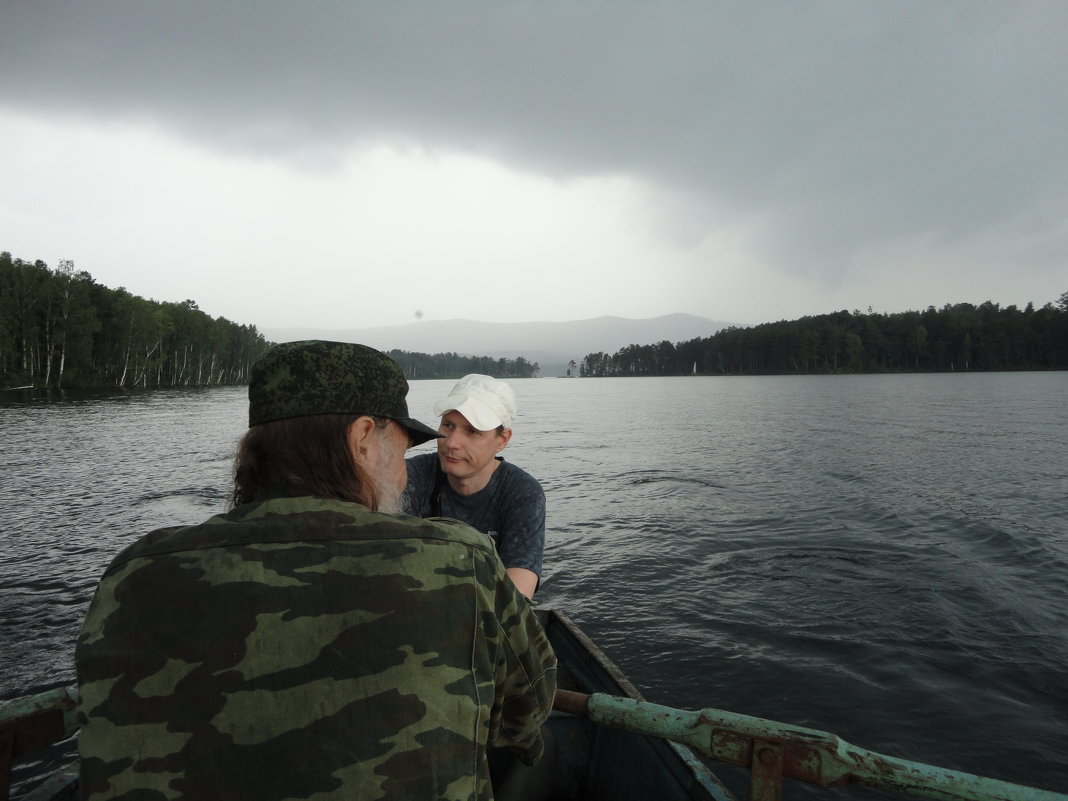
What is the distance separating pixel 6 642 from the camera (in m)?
7.79

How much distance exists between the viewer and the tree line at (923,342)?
14075 centimetres

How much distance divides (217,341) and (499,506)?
390ft

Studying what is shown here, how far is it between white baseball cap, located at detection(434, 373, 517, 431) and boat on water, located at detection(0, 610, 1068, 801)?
6.03 feet

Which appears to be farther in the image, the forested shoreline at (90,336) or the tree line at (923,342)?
the tree line at (923,342)

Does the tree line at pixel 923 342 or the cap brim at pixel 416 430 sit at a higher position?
the tree line at pixel 923 342

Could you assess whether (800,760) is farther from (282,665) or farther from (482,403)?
(482,403)

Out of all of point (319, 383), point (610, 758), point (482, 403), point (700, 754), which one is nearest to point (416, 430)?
point (319, 383)

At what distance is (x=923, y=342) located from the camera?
14762cm

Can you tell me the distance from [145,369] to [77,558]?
300 feet

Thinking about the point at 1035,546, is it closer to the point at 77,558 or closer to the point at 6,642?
the point at 6,642

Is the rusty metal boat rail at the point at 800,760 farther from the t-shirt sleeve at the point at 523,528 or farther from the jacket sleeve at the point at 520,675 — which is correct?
the t-shirt sleeve at the point at 523,528

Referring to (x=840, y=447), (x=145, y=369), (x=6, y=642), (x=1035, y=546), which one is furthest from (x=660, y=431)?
(x=145, y=369)

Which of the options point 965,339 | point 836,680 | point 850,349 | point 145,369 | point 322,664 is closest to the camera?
point 322,664

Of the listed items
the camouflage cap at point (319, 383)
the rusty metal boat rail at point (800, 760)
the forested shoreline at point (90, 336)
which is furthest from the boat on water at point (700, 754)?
the forested shoreline at point (90, 336)
